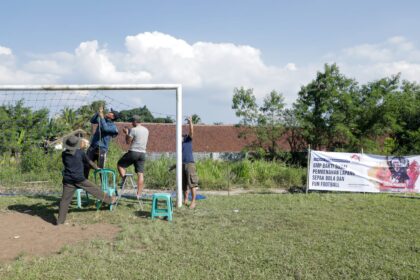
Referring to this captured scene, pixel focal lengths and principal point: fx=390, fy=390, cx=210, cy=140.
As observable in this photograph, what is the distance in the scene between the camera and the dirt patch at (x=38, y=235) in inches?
223

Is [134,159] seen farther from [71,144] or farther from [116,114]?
[71,144]

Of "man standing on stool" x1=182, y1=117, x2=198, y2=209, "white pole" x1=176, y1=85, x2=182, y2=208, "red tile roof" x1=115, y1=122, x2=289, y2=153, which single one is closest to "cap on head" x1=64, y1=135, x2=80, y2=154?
"white pole" x1=176, y1=85, x2=182, y2=208

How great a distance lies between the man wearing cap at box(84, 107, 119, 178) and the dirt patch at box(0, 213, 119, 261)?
1799mm

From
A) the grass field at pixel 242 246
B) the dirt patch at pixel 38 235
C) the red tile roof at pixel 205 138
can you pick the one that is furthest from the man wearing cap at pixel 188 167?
the red tile roof at pixel 205 138

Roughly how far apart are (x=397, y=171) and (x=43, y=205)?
10239mm

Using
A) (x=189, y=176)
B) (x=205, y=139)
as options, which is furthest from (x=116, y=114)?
(x=205, y=139)

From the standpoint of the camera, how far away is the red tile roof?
113ft

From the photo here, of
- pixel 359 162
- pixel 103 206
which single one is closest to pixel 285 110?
pixel 359 162

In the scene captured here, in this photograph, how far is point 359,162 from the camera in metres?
12.1

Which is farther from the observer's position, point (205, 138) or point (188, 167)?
point (205, 138)

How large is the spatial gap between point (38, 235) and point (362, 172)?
31.0 ft

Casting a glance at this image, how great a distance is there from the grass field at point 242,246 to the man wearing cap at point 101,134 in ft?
4.08

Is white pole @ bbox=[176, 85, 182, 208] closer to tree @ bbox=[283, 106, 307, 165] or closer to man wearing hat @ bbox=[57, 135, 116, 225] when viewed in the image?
man wearing hat @ bbox=[57, 135, 116, 225]

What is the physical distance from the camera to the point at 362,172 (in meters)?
12.1
